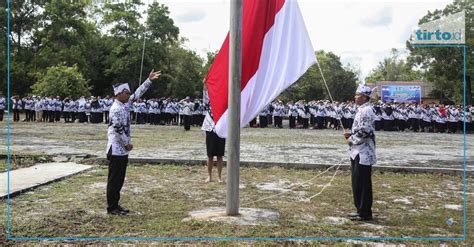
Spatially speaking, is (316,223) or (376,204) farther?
(376,204)

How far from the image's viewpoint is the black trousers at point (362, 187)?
700cm

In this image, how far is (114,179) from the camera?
715 cm

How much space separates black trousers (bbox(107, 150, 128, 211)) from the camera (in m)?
7.10

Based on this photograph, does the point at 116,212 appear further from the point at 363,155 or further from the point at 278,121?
the point at 278,121

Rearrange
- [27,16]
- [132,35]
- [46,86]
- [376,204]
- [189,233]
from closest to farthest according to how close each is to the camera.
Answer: [189,233]
[376,204]
[46,86]
[27,16]
[132,35]

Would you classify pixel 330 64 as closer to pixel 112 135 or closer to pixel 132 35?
pixel 132 35

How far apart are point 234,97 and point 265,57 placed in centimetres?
94

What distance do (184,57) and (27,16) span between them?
54.8 feet

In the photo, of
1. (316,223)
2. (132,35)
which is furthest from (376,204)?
(132,35)

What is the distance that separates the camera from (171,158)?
40.6ft

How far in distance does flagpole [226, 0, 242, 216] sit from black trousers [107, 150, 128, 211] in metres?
1.60

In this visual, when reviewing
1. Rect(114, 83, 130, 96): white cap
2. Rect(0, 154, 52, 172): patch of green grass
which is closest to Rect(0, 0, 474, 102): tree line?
Rect(0, 154, 52, 172): patch of green grass

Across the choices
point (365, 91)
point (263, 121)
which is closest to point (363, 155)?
point (365, 91)

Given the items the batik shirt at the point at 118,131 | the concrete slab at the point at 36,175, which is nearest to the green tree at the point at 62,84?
the concrete slab at the point at 36,175
